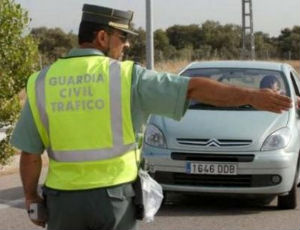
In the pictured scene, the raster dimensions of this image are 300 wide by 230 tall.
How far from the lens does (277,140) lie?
7.07 meters

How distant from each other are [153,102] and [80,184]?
1.44 ft

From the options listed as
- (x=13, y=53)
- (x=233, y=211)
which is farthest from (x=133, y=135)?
(x=13, y=53)

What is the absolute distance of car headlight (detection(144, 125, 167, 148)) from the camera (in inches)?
283

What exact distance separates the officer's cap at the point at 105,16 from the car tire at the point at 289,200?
14.8 ft

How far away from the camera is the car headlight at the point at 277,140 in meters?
7.01

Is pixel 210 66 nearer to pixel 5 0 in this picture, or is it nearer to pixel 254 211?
pixel 254 211

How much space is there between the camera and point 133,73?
2.88m

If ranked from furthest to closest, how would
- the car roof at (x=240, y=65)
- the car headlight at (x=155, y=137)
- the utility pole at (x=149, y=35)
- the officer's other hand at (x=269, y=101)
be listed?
the utility pole at (x=149, y=35) < the car roof at (x=240, y=65) < the car headlight at (x=155, y=137) < the officer's other hand at (x=269, y=101)

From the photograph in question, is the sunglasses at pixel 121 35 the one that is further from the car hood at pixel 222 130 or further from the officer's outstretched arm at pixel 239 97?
the car hood at pixel 222 130

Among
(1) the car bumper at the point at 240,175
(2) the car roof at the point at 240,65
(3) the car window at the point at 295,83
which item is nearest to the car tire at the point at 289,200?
(1) the car bumper at the point at 240,175

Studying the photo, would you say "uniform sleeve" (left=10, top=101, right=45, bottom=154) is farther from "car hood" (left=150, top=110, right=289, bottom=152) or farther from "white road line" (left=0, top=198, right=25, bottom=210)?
"white road line" (left=0, top=198, right=25, bottom=210)

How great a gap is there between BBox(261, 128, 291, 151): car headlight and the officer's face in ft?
13.6

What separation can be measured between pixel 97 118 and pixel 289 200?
4696mm

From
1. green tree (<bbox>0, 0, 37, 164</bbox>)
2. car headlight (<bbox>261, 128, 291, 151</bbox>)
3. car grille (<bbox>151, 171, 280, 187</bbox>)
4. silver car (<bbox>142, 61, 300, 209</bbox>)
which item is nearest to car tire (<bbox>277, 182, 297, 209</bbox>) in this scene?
silver car (<bbox>142, 61, 300, 209</bbox>)
